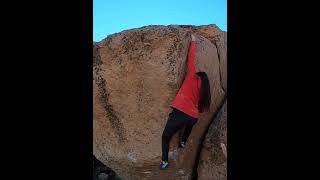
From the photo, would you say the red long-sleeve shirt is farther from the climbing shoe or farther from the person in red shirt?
the climbing shoe

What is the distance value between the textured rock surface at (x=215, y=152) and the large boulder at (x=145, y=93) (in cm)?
10

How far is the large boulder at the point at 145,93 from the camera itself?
6012 mm

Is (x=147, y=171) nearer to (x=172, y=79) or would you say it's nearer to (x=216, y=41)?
(x=172, y=79)

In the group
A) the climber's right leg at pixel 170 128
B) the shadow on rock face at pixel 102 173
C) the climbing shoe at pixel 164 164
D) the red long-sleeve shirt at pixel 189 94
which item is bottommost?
the shadow on rock face at pixel 102 173

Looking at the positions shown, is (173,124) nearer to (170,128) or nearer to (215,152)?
(170,128)

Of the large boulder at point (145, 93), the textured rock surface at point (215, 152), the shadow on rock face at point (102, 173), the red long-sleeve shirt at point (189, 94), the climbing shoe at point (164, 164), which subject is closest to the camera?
the red long-sleeve shirt at point (189, 94)

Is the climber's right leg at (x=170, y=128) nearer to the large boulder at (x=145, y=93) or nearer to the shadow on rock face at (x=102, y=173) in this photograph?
the large boulder at (x=145, y=93)

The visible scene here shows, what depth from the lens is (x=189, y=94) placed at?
5906 mm

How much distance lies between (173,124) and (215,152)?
863mm

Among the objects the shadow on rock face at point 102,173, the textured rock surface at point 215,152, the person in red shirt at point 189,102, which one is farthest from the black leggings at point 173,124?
the shadow on rock face at point 102,173

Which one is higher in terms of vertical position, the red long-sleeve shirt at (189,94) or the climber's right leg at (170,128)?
the red long-sleeve shirt at (189,94)

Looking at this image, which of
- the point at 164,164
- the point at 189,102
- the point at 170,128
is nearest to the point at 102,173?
the point at 164,164
